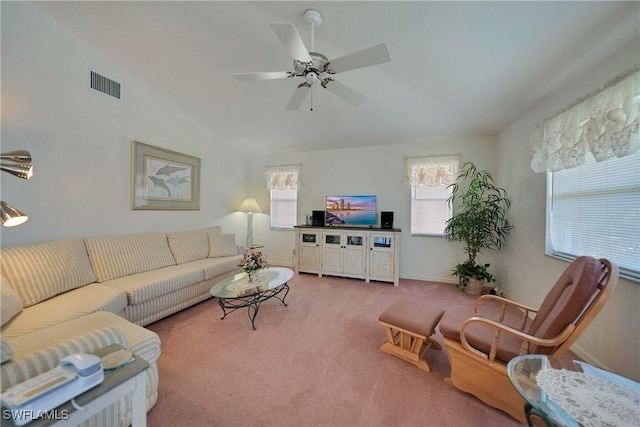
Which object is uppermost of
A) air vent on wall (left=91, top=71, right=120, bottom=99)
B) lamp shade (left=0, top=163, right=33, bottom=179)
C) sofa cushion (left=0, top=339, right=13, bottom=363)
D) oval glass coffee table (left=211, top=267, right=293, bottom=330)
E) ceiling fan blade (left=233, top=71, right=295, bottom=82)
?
air vent on wall (left=91, top=71, right=120, bottom=99)

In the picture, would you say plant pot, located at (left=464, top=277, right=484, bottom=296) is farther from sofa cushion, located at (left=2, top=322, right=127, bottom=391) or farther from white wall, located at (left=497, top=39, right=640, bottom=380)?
sofa cushion, located at (left=2, top=322, right=127, bottom=391)

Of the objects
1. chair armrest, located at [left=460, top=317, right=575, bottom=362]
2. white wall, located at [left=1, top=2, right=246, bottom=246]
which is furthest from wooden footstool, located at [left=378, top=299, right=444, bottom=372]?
white wall, located at [left=1, top=2, right=246, bottom=246]

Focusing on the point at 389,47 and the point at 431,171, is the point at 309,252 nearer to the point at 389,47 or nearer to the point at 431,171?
the point at 431,171

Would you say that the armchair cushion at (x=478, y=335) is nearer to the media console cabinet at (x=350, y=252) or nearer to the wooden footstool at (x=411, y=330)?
the wooden footstool at (x=411, y=330)

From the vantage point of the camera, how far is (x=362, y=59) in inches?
65.2

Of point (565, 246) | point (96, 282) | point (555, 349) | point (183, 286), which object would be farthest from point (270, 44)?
point (565, 246)

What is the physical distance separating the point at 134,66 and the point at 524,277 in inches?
216

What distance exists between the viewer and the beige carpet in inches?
57.8

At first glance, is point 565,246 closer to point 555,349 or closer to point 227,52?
point 555,349

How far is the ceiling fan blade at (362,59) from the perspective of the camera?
1548 millimetres

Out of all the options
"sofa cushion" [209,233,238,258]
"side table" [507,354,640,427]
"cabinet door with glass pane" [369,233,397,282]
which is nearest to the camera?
"side table" [507,354,640,427]

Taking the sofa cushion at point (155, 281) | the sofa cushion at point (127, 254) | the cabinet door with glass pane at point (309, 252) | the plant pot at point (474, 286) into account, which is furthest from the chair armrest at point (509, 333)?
the sofa cushion at point (127, 254)

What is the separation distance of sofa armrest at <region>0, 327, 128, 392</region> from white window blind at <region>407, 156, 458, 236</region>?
13.4ft

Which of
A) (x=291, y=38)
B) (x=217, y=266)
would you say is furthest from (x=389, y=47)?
(x=217, y=266)
